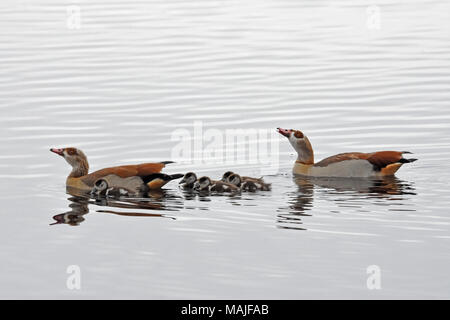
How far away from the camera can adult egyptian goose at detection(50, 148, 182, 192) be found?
15.8m

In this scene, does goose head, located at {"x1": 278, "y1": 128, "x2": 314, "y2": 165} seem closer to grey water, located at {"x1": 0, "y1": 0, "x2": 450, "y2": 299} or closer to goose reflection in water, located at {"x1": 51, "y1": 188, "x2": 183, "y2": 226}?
grey water, located at {"x1": 0, "y1": 0, "x2": 450, "y2": 299}

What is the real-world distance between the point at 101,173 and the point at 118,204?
111 cm

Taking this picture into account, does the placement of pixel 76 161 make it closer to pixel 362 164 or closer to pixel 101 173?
pixel 101 173

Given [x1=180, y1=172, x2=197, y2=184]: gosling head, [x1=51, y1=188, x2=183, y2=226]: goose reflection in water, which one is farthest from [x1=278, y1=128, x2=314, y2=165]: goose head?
[x1=51, y1=188, x2=183, y2=226]: goose reflection in water

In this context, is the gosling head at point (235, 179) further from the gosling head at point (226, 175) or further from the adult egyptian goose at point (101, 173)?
the adult egyptian goose at point (101, 173)

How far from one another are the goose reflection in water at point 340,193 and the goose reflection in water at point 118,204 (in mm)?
1500

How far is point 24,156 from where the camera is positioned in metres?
18.1

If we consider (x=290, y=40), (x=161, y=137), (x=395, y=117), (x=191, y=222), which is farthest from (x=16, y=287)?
(x=290, y=40)

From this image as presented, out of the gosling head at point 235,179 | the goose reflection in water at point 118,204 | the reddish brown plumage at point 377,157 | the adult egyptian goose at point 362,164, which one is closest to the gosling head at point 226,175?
the gosling head at point 235,179

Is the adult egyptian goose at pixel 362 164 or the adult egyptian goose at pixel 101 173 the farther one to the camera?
the adult egyptian goose at pixel 362 164

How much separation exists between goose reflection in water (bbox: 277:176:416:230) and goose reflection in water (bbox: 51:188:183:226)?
1.50 metres

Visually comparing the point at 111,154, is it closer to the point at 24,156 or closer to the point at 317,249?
the point at 24,156

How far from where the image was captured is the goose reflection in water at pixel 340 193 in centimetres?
1413

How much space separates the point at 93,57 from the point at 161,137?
8949 millimetres
